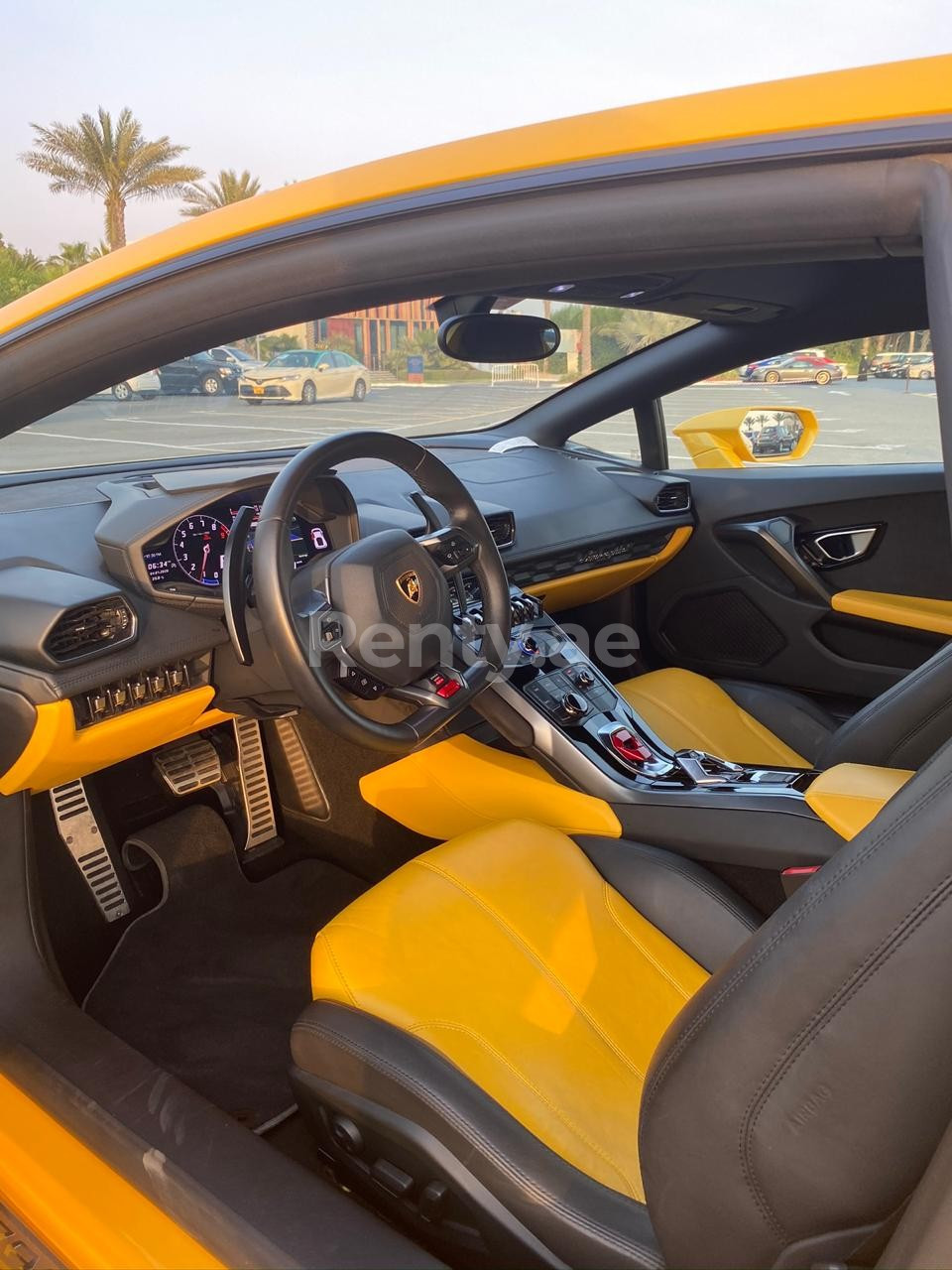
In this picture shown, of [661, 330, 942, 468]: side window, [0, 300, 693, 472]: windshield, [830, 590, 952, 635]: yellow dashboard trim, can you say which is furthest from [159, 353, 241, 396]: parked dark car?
[830, 590, 952, 635]: yellow dashboard trim

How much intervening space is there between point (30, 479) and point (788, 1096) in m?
1.99

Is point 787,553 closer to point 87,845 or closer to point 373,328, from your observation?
point 373,328

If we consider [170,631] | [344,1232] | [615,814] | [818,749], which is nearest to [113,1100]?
[344,1232]

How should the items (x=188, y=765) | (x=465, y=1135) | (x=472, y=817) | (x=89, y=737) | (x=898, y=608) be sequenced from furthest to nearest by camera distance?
(x=898, y=608) < (x=188, y=765) < (x=472, y=817) < (x=89, y=737) < (x=465, y=1135)

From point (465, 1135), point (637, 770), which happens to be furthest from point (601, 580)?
point (465, 1135)

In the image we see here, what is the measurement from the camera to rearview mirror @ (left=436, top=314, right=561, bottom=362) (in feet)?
5.75

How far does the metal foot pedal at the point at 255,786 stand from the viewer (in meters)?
2.56

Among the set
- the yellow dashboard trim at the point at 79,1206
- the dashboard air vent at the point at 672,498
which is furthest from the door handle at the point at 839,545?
the yellow dashboard trim at the point at 79,1206

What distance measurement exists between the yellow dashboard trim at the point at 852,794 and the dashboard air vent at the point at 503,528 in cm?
136

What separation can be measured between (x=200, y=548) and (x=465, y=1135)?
3.86 feet

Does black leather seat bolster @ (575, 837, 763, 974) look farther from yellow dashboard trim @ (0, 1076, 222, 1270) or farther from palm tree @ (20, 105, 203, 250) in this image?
palm tree @ (20, 105, 203, 250)

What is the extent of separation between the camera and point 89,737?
1.74 metres

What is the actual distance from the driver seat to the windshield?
0.85 meters

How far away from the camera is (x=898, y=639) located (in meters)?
3.04
